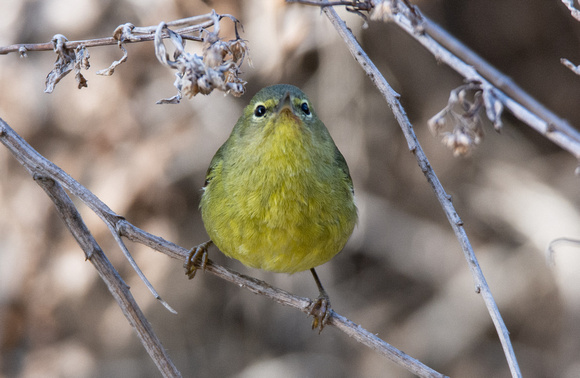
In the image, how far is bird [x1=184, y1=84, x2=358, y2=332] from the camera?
9.73 ft

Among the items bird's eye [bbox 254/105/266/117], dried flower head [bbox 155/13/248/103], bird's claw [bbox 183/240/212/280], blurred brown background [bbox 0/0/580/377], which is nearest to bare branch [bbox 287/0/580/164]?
dried flower head [bbox 155/13/248/103]

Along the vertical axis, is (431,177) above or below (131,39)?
below

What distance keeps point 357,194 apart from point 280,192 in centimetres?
246

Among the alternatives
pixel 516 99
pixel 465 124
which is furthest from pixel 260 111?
pixel 516 99

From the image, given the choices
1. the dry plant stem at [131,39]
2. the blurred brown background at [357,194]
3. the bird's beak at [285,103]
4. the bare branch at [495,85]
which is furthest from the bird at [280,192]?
the blurred brown background at [357,194]

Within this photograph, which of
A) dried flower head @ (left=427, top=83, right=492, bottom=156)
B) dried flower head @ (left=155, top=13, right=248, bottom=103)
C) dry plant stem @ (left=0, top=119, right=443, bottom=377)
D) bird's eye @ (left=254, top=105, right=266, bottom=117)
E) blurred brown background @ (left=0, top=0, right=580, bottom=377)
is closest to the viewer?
dried flower head @ (left=427, top=83, right=492, bottom=156)

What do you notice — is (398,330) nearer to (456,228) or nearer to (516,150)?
(516,150)

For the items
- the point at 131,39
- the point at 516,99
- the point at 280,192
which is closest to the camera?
the point at 516,99

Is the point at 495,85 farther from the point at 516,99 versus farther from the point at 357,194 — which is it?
the point at 357,194

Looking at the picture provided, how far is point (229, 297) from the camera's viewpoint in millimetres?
5418

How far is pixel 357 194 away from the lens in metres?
5.33

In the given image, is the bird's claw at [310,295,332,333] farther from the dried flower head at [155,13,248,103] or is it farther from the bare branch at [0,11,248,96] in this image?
the dried flower head at [155,13,248,103]

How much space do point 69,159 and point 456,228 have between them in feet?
12.3

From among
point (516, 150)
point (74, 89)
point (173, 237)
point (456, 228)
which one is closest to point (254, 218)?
point (456, 228)
